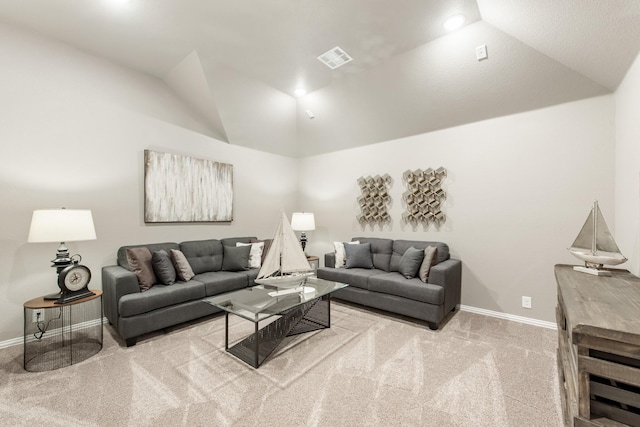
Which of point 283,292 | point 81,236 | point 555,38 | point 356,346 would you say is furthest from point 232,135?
point 555,38

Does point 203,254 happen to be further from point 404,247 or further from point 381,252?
point 404,247

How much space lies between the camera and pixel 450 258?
3.66m

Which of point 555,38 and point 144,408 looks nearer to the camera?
point 144,408

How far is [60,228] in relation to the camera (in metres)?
2.40

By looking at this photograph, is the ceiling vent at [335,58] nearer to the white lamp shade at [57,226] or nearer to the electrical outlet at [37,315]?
the white lamp shade at [57,226]

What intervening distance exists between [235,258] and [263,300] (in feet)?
4.48

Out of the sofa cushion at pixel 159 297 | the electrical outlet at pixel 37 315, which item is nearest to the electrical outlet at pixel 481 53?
the sofa cushion at pixel 159 297

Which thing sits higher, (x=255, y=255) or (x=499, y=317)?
(x=255, y=255)

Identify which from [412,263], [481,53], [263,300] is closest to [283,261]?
[263,300]

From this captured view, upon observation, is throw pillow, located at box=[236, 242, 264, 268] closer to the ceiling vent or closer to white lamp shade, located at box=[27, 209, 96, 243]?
white lamp shade, located at box=[27, 209, 96, 243]

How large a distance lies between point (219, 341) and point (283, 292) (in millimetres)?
764

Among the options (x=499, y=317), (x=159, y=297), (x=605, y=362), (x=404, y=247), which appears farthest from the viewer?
(x=404, y=247)

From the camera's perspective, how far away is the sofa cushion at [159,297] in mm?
2574

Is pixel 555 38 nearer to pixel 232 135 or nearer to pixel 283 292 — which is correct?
pixel 283 292
